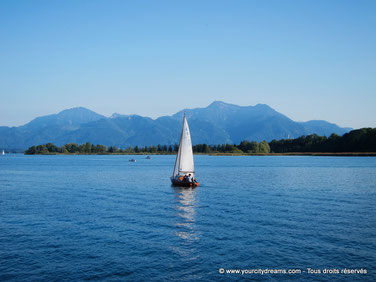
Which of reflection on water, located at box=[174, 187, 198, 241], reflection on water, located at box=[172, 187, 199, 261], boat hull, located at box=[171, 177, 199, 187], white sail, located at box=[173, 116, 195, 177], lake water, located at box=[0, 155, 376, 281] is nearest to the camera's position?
lake water, located at box=[0, 155, 376, 281]

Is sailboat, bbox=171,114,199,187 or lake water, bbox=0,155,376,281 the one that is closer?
lake water, bbox=0,155,376,281

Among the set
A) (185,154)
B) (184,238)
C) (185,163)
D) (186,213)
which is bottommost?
(184,238)

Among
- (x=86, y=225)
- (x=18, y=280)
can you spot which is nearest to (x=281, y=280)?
(x=18, y=280)

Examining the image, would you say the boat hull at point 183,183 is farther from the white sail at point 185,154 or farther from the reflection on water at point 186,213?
the reflection on water at point 186,213

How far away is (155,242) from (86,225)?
10.9 m

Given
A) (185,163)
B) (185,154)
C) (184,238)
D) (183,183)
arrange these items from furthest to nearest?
(185,163)
(185,154)
(183,183)
(184,238)

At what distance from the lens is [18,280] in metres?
22.8

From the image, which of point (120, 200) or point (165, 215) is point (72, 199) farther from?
point (165, 215)

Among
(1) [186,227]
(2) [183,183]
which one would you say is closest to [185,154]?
(2) [183,183]

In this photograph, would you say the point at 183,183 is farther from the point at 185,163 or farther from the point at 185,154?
the point at 185,154

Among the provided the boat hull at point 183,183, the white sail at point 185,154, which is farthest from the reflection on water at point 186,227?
the white sail at point 185,154

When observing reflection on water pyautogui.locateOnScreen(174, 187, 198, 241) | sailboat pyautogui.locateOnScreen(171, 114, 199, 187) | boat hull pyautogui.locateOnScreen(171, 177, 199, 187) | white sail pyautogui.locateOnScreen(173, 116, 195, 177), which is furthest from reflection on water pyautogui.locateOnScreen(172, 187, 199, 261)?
white sail pyautogui.locateOnScreen(173, 116, 195, 177)

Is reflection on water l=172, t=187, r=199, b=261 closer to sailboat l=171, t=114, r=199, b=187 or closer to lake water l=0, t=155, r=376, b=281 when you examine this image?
lake water l=0, t=155, r=376, b=281

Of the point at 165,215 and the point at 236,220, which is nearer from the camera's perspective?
the point at 236,220
